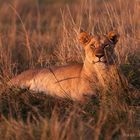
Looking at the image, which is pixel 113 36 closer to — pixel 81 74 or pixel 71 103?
pixel 81 74

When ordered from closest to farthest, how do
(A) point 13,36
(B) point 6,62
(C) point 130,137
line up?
(C) point 130,137 < (B) point 6,62 < (A) point 13,36

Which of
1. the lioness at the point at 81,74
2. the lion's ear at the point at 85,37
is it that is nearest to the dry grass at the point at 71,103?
the lioness at the point at 81,74

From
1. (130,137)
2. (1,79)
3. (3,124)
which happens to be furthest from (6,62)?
(130,137)

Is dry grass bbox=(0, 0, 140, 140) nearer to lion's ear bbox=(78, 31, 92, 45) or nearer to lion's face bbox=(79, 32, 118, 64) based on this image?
lion's face bbox=(79, 32, 118, 64)

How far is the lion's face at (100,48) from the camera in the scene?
6199 millimetres

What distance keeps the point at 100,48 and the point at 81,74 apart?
0.58 m

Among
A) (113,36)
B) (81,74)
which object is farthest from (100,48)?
(81,74)

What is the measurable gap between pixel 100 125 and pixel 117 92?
1159mm

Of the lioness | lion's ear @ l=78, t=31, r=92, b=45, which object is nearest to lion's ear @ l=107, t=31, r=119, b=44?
the lioness

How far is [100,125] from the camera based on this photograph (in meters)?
5.00

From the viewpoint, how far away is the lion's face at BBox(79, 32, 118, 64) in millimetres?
6199

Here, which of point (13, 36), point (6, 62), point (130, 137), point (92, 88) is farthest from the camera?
point (13, 36)

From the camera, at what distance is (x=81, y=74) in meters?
6.76

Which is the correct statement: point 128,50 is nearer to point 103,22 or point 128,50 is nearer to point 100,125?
point 103,22
